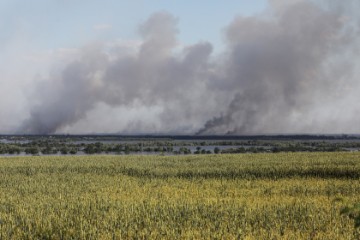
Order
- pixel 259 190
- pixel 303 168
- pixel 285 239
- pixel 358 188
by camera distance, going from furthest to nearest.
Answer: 1. pixel 303 168
2. pixel 358 188
3. pixel 259 190
4. pixel 285 239

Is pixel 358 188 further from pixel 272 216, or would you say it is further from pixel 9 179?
pixel 9 179

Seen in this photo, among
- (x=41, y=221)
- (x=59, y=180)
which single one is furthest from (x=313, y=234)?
(x=59, y=180)

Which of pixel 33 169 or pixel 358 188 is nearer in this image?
pixel 358 188

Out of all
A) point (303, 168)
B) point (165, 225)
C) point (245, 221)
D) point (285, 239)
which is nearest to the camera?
point (285, 239)

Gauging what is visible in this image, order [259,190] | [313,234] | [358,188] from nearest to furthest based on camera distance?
[313,234] < [259,190] < [358,188]

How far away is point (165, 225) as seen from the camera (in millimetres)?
13461

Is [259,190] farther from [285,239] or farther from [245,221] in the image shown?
[285,239]

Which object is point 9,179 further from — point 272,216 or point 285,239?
point 285,239

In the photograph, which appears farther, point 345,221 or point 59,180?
point 59,180

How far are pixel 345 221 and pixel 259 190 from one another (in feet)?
29.6

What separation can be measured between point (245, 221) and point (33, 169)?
1050 inches

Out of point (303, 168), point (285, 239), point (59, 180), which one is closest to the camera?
point (285, 239)

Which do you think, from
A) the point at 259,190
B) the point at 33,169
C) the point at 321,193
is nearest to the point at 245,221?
the point at 259,190

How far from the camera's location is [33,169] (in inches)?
1443
